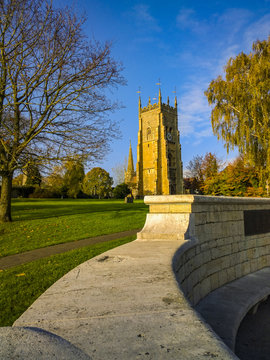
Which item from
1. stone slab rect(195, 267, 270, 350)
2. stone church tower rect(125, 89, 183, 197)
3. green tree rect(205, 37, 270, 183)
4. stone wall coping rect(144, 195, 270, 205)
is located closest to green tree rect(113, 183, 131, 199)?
stone church tower rect(125, 89, 183, 197)

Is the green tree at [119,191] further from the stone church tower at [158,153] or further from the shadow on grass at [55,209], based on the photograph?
the shadow on grass at [55,209]

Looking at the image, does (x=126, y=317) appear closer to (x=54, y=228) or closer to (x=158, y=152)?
(x=54, y=228)

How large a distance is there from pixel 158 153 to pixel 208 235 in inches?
2294

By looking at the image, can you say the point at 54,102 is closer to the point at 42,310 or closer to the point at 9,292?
the point at 9,292

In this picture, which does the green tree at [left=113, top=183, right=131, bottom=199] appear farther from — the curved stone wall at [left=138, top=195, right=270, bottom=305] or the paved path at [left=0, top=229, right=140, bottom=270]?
the curved stone wall at [left=138, top=195, right=270, bottom=305]

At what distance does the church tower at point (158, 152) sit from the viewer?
62.9 m

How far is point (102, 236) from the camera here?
10648mm

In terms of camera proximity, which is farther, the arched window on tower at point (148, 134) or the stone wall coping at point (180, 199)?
the arched window on tower at point (148, 134)

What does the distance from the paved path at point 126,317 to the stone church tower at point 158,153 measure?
192 feet

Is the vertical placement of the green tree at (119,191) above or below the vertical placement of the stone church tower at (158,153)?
below

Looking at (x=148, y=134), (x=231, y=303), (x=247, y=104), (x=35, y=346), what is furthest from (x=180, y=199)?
(x=148, y=134)


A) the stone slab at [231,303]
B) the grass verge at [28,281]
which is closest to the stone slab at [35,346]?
the grass verge at [28,281]

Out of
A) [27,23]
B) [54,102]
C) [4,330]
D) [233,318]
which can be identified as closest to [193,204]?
[233,318]

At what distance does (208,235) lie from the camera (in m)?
6.23
